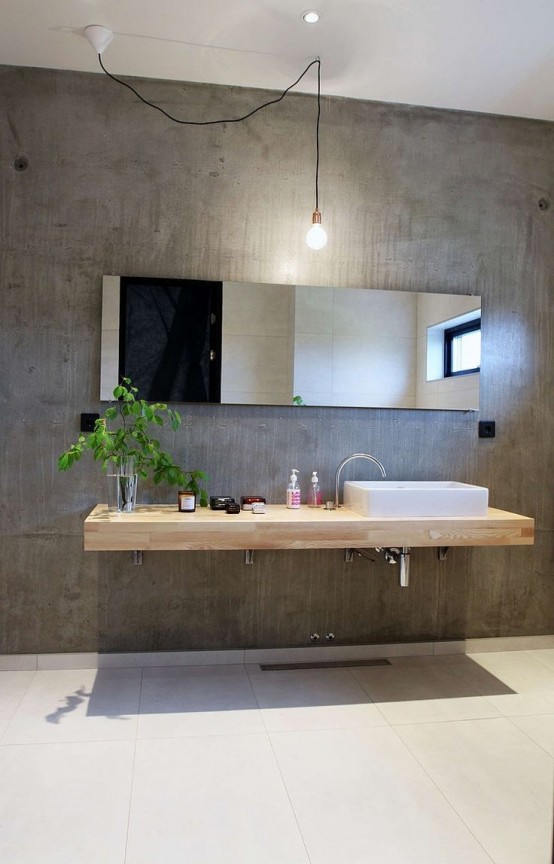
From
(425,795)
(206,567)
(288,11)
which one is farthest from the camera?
(206,567)

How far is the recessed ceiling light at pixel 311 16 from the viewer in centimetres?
259

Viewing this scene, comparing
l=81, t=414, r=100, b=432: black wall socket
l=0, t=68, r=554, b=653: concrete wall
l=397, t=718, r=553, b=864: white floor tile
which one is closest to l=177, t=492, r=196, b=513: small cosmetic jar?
l=0, t=68, r=554, b=653: concrete wall

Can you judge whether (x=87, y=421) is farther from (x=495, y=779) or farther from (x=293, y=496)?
(x=495, y=779)

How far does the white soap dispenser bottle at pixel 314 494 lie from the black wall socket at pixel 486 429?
3.06 feet

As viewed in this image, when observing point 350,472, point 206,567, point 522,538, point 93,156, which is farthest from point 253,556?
point 93,156

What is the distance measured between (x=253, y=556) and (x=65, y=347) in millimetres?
1342

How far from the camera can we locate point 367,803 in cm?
208

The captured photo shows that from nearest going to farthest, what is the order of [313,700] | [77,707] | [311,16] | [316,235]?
[311,16] → [77,707] → [313,700] → [316,235]

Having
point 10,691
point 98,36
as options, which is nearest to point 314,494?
point 10,691

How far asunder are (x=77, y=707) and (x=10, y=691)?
363 mm

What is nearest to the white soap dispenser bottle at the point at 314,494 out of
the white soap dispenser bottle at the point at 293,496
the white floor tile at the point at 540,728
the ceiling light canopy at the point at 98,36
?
the white soap dispenser bottle at the point at 293,496

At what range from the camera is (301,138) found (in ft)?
10.8

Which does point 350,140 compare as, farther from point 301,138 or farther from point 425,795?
point 425,795

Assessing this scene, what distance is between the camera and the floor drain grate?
10.5 ft
